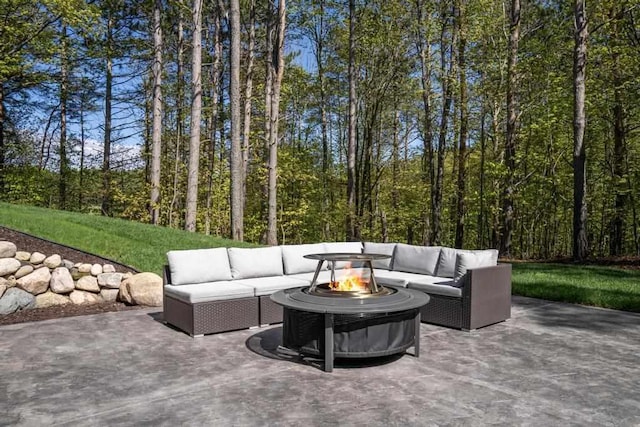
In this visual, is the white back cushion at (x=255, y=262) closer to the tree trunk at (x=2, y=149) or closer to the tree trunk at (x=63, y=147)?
the tree trunk at (x=2, y=149)

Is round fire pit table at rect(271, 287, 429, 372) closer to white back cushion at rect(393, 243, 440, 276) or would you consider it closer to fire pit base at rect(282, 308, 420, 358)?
fire pit base at rect(282, 308, 420, 358)

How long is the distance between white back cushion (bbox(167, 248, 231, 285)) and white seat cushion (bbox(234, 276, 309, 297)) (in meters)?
0.26

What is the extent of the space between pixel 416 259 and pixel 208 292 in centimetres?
289

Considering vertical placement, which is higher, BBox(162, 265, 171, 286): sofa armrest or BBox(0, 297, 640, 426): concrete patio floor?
BBox(162, 265, 171, 286): sofa armrest

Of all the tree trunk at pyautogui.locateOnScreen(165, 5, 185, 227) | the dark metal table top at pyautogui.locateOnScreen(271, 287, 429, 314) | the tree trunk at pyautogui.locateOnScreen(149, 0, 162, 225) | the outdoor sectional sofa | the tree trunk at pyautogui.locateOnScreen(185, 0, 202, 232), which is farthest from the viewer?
the tree trunk at pyautogui.locateOnScreen(165, 5, 185, 227)

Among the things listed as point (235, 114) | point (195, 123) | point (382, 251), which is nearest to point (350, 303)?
point (382, 251)

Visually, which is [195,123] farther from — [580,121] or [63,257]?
[580,121]

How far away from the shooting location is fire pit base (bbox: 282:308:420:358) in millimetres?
3904

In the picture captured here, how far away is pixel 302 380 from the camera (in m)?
3.59

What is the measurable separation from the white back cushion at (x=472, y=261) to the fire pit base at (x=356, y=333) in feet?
5.49

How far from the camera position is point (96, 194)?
16.6 m

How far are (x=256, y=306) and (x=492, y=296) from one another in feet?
8.93

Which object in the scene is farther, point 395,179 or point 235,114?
point 395,179

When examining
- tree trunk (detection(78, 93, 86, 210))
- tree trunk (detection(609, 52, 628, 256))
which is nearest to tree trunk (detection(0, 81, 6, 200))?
tree trunk (detection(78, 93, 86, 210))
